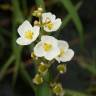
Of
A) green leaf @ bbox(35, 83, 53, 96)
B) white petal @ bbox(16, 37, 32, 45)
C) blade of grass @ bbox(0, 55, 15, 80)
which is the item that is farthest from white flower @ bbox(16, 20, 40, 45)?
blade of grass @ bbox(0, 55, 15, 80)

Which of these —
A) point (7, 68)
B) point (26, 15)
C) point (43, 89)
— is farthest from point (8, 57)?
point (43, 89)

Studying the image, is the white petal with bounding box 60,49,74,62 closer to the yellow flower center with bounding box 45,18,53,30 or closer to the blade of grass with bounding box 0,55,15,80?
the yellow flower center with bounding box 45,18,53,30

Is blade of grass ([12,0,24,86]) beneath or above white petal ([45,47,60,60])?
above

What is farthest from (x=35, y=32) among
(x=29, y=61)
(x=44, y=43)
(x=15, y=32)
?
(x=29, y=61)

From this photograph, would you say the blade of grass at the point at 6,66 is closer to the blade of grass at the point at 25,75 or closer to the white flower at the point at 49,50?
the blade of grass at the point at 25,75

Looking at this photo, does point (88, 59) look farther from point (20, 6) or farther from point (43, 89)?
point (43, 89)

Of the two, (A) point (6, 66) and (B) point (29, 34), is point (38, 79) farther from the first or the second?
(A) point (6, 66)
